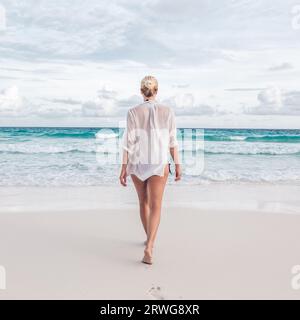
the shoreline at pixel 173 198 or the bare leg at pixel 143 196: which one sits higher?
the bare leg at pixel 143 196

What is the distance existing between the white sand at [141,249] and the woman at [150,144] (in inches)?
16.2

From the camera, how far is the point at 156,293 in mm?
A: 2691

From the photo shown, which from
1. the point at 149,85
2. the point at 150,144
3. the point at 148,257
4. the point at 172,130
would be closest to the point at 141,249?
the point at 148,257

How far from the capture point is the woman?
3166 millimetres

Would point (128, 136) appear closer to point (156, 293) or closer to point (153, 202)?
point (153, 202)

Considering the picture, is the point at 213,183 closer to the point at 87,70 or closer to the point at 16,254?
the point at 16,254

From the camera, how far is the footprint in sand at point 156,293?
8.63ft

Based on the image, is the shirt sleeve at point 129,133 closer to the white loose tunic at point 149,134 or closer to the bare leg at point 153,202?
the white loose tunic at point 149,134

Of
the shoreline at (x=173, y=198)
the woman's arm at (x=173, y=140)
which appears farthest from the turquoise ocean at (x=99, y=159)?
the woman's arm at (x=173, y=140)

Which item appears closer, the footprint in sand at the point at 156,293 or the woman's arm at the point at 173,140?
the footprint in sand at the point at 156,293

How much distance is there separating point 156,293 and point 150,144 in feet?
4.09

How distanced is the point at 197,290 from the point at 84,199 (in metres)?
3.70

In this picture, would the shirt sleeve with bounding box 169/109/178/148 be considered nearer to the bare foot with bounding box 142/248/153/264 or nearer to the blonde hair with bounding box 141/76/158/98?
the blonde hair with bounding box 141/76/158/98

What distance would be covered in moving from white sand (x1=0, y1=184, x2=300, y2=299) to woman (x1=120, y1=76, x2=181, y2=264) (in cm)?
41
